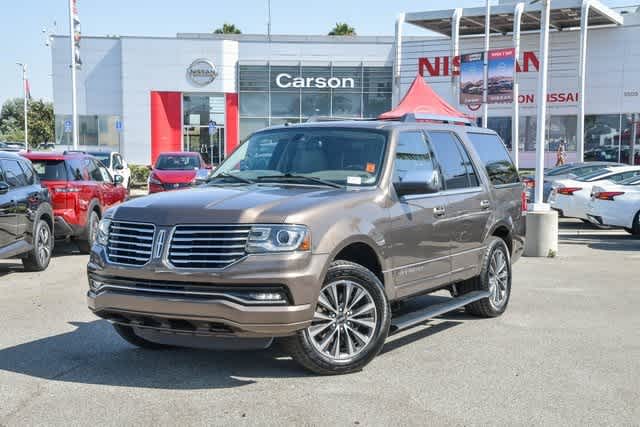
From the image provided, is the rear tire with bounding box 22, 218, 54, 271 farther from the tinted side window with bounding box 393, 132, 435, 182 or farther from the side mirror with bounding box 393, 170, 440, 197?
the side mirror with bounding box 393, 170, 440, 197

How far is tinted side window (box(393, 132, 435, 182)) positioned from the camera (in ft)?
20.9

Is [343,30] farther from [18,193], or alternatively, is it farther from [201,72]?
[18,193]

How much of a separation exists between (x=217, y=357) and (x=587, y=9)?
107 ft

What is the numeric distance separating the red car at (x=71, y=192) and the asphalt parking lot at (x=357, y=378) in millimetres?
4070

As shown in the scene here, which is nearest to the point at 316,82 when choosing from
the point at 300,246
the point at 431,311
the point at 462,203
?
the point at 462,203

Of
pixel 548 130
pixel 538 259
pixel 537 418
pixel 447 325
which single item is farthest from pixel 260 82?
pixel 537 418

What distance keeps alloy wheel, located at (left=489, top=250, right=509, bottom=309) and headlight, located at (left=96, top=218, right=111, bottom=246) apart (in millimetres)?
3925

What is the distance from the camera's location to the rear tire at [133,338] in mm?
6180

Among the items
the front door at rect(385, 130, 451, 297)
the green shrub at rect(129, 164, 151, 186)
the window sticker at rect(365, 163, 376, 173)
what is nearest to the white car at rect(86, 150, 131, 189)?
the green shrub at rect(129, 164, 151, 186)

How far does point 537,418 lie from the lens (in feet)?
15.5

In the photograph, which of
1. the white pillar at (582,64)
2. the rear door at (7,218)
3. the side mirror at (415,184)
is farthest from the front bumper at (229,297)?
the white pillar at (582,64)

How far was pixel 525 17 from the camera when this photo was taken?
3778cm

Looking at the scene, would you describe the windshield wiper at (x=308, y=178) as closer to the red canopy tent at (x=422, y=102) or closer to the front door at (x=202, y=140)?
the red canopy tent at (x=422, y=102)

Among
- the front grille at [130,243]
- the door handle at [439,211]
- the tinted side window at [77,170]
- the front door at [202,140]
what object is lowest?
the front grille at [130,243]
